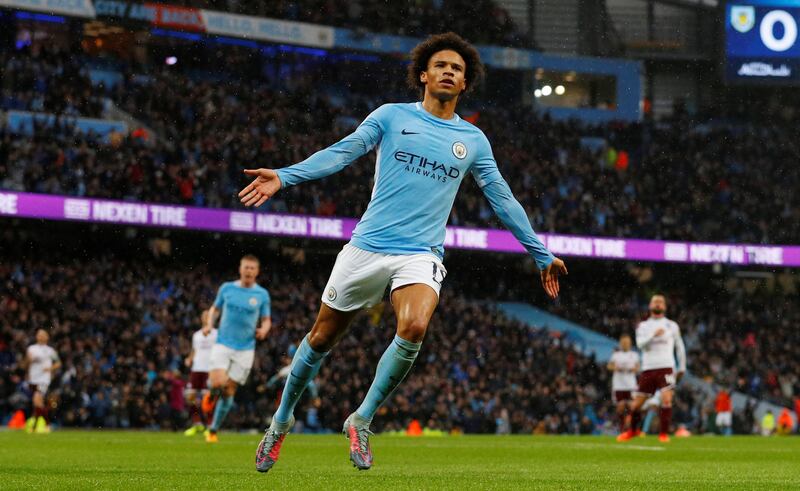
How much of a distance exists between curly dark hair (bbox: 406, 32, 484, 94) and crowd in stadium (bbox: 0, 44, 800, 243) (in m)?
25.2

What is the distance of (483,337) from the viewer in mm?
35906

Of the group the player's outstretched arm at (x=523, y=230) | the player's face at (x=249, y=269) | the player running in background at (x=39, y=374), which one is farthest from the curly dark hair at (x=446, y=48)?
the player running in background at (x=39, y=374)

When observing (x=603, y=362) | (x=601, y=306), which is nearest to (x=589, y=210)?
(x=601, y=306)

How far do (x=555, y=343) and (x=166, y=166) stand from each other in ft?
42.3

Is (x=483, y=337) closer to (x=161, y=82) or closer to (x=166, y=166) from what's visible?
(x=166, y=166)

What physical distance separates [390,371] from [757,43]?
128ft

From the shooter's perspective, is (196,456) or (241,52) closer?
(196,456)

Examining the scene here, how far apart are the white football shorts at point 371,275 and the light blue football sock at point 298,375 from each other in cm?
43

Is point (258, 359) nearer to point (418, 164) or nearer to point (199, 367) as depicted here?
point (199, 367)

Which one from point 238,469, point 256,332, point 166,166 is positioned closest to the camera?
point 238,469

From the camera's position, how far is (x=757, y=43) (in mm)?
43312

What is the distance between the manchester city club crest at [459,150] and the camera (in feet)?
25.1

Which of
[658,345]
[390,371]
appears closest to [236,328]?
[658,345]

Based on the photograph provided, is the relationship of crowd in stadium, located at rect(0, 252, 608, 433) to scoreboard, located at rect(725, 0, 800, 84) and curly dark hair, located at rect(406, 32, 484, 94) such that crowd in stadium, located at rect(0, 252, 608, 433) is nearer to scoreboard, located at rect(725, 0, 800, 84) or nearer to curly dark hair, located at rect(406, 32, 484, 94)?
scoreboard, located at rect(725, 0, 800, 84)
